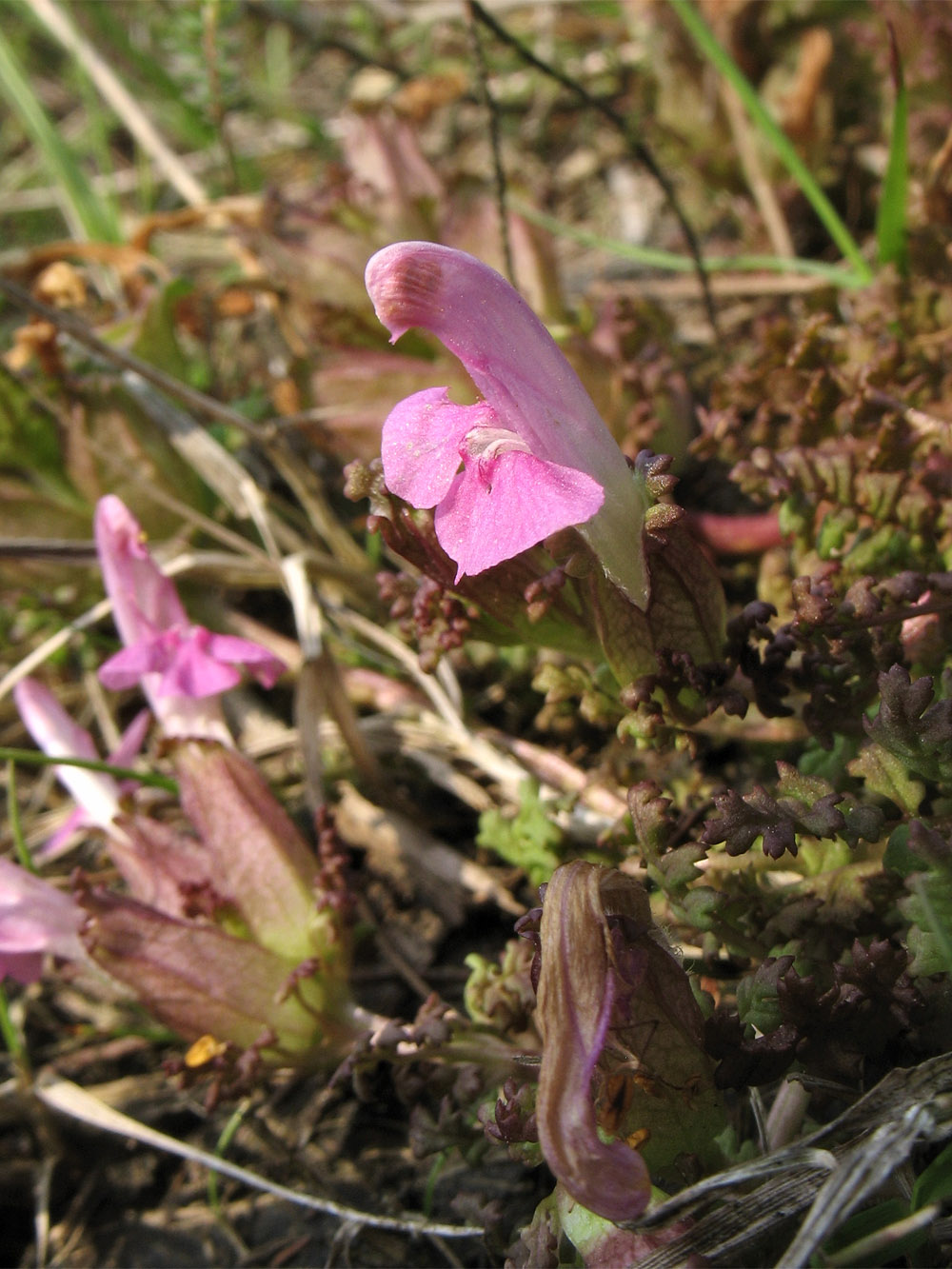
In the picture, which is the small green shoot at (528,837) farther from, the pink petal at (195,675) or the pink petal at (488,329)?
the pink petal at (488,329)

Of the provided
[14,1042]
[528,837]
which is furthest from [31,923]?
[528,837]

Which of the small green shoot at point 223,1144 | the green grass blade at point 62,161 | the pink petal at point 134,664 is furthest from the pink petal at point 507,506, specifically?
the green grass blade at point 62,161

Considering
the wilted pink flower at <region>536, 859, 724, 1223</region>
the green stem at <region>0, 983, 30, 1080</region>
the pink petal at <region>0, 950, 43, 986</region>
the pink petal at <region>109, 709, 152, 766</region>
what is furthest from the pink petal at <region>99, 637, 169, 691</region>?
the wilted pink flower at <region>536, 859, 724, 1223</region>

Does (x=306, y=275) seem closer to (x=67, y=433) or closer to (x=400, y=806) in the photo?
(x=67, y=433)

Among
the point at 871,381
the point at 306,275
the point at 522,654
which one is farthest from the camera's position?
the point at 306,275

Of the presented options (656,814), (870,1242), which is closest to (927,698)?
(656,814)

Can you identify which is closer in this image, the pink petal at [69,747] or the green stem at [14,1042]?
the green stem at [14,1042]
